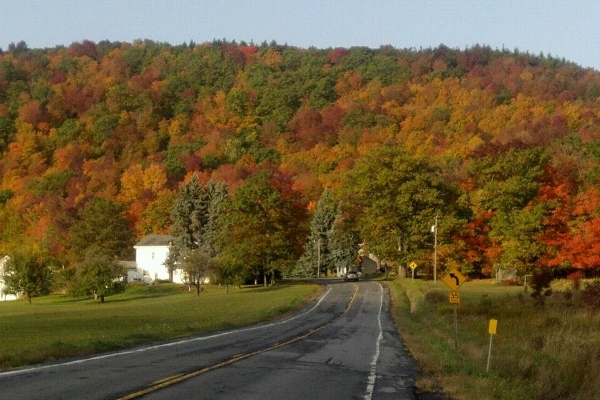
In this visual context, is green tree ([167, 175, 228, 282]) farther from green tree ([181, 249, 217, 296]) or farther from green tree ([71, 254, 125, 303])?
green tree ([71, 254, 125, 303])

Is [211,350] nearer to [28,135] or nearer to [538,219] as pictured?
[538,219]

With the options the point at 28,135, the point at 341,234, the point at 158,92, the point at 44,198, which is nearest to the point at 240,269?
the point at 341,234

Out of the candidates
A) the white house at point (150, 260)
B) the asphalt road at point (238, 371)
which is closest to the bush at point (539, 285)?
the asphalt road at point (238, 371)

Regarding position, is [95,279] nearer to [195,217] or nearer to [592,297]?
[195,217]

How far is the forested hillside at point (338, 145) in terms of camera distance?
266ft

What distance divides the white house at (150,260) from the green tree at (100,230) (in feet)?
25.7

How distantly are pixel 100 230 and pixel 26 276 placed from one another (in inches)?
1011

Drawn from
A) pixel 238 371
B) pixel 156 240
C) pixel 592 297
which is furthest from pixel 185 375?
pixel 156 240

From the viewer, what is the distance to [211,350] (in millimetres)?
23297

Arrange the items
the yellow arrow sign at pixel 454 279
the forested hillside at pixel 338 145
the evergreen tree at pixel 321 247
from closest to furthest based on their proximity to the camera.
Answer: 1. the yellow arrow sign at pixel 454 279
2. the forested hillside at pixel 338 145
3. the evergreen tree at pixel 321 247

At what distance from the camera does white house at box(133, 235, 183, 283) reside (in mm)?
102500

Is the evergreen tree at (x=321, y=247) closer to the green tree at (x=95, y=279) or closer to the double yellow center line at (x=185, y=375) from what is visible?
the green tree at (x=95, y=279)

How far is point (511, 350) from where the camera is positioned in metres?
24.5

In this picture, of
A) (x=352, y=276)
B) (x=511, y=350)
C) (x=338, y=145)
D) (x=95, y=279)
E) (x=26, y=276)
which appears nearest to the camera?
(x=511, y=350)
